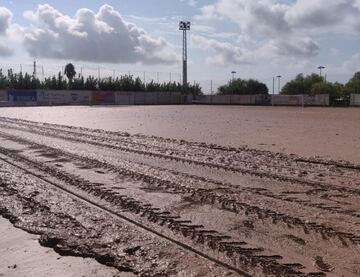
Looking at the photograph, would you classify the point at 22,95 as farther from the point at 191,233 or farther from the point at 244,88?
the point at 191,233

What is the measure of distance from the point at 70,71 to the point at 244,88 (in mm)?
31089

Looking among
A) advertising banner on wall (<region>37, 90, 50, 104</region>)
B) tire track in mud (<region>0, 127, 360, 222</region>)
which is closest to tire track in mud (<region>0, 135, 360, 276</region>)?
tire track in mud (<region>0, 127, 360, 222</region>)

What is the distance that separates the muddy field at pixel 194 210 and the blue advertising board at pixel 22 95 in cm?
6085

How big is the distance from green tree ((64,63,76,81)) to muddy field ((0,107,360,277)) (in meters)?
79.7

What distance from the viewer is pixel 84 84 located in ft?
294

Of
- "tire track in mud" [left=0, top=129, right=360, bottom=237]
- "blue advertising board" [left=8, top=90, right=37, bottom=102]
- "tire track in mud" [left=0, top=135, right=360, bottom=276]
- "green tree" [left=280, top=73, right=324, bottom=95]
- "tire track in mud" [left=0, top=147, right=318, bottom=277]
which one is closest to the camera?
"tire track in mud" [left=0, top=147, right=318, bottom=277]

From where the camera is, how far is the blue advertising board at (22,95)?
73.0 meters

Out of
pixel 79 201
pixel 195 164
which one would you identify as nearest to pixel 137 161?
pixel 195 164

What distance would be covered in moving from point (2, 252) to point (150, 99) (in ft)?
261

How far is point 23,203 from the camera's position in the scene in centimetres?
889

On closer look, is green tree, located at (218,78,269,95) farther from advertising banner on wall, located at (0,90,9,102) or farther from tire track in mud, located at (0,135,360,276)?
tire track in mud, located at (0,135,360,276)

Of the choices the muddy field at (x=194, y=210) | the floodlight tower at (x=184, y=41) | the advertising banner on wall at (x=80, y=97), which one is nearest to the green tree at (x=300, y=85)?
the floodlight tower at (x=184, y=41)

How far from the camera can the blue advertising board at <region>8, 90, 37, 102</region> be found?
7300cm

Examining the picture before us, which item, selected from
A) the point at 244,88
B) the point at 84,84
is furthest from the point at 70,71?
the point at 244,88
